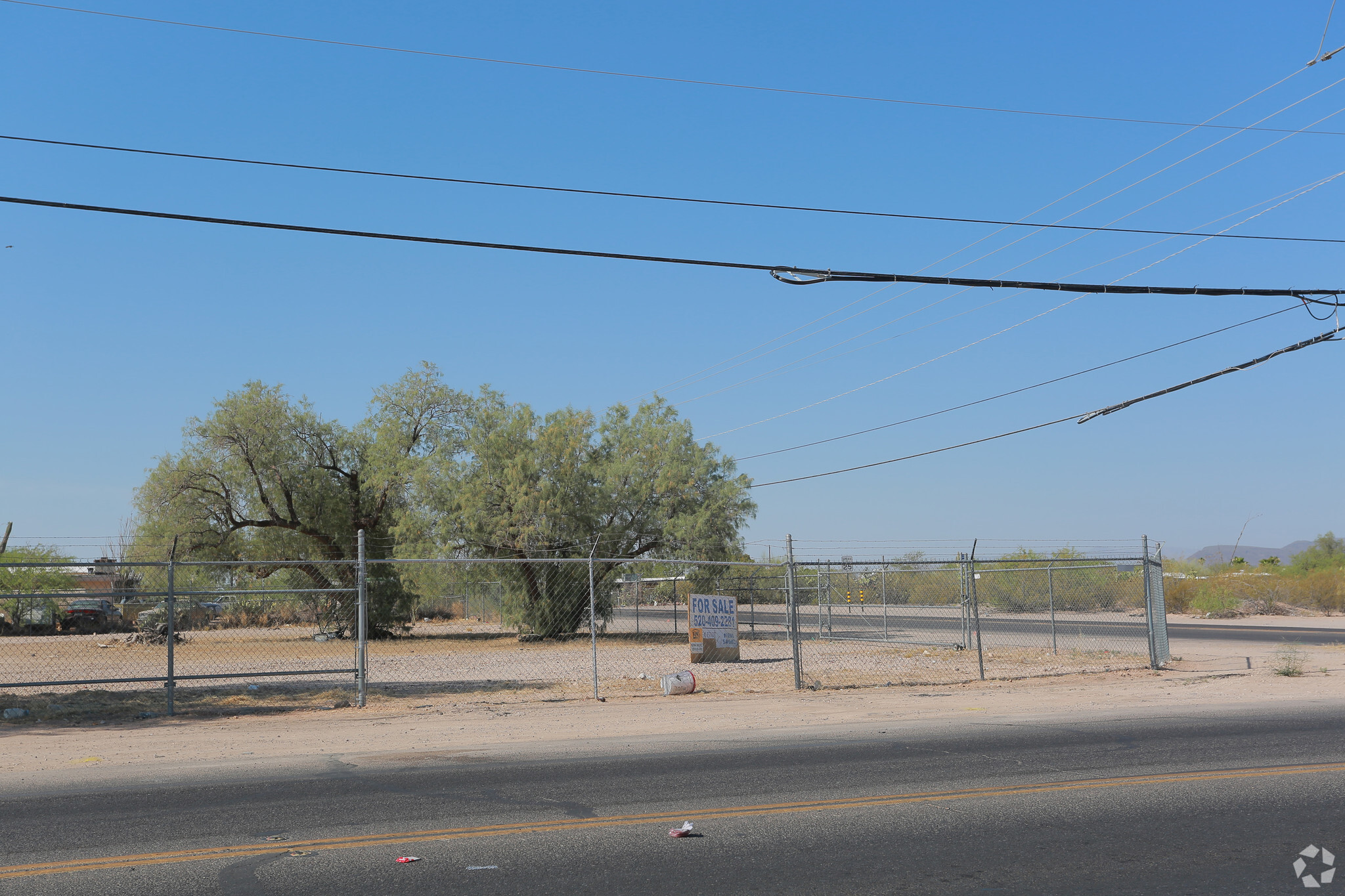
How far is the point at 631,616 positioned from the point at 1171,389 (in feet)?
132

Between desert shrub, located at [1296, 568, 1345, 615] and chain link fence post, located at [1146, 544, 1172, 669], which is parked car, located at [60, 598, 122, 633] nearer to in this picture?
chain link fence post, located at [1146, 544, 1172, 669]

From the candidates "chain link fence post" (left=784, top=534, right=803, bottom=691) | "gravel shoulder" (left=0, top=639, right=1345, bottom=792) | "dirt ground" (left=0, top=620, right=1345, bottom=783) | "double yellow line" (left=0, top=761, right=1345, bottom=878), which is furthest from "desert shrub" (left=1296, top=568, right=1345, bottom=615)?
"double yellow line" (left=0, top=761, right=1345, bottom=878)

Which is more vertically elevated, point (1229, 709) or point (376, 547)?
point (376, 547)

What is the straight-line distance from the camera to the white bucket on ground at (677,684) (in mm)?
16469

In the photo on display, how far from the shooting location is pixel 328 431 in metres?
37.8

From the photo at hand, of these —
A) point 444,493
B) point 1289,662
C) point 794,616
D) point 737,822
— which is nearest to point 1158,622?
point 1289,662

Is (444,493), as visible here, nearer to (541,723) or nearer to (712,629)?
(712,629)

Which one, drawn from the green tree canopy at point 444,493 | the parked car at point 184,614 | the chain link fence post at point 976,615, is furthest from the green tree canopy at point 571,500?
the chain link fence post at point 976,615

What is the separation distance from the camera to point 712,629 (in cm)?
2266

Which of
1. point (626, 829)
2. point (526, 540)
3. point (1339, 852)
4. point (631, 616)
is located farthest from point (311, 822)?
point (631, 616)

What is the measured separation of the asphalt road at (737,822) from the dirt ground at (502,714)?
4.27 ft

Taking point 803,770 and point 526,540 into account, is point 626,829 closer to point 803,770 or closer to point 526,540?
point 803,770

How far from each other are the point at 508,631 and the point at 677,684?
22.6 metres

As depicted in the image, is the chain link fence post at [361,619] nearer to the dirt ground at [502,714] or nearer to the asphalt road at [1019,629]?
the dirt ground at [502,714]
